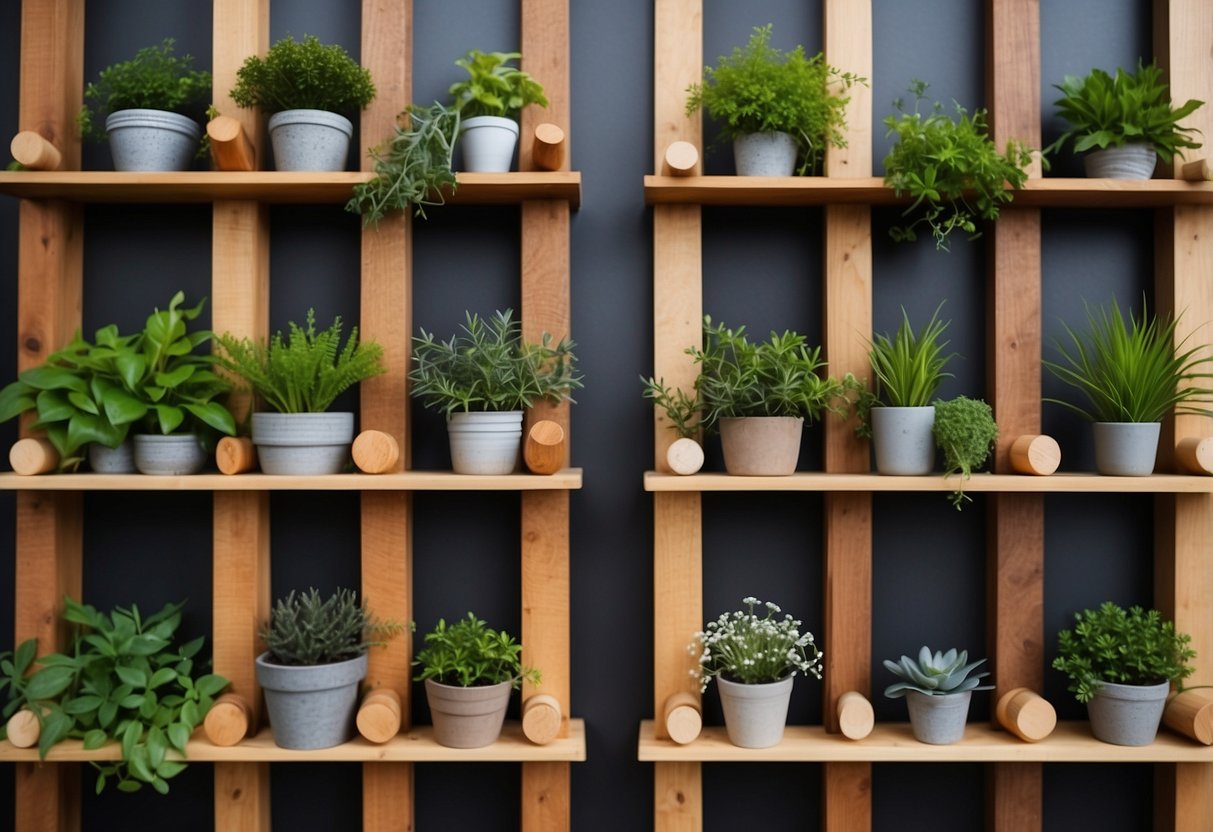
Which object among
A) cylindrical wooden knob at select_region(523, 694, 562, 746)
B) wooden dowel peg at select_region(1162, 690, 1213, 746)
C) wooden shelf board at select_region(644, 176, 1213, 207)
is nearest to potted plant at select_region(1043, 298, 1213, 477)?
wooden shelf board at select_region(644, 176, 1213, 207)

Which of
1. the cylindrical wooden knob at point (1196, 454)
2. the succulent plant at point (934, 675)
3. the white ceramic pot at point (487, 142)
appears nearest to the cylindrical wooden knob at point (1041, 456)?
the cylindrical wooden knob at point (1196, 454)

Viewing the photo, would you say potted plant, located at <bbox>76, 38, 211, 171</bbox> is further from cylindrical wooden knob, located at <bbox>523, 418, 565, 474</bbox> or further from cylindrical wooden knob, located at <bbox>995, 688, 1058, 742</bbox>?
cylindrical wooden knob, located at <bbox>995, 688, 1058, 742</bbox>

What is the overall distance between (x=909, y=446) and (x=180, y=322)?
4.88 ft

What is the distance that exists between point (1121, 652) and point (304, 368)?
172 centimetres

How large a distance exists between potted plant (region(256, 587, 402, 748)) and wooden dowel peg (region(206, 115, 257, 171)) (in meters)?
0.88

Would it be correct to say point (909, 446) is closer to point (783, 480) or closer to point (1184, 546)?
point (783, 480)

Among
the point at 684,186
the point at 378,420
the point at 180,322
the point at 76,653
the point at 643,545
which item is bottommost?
the point at 76,653

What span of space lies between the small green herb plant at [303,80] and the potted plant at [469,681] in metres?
1.09

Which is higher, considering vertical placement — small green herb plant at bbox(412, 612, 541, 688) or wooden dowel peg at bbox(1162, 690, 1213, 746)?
small green herb plant at bbox(412, 612, 541, 688)

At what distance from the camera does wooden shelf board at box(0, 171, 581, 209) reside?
5.62 feet

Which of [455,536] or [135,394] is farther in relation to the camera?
[455,536]

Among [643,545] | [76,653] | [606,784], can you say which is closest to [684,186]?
[643,545]

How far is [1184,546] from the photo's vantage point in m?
1.85

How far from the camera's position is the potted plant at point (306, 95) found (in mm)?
1727
